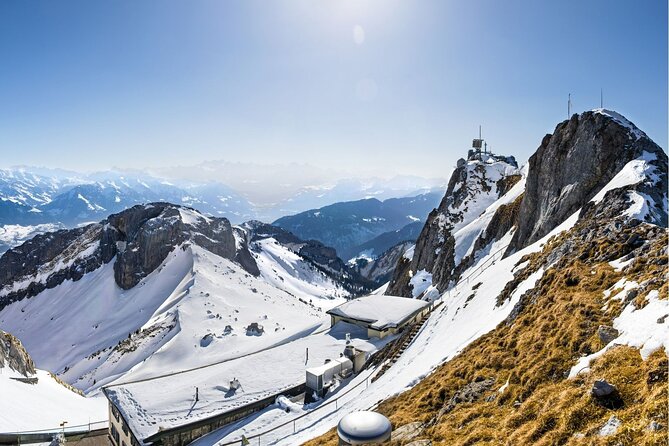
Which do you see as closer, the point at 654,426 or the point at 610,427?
the point at 654,426

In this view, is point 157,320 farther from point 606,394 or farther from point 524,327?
point 606,394

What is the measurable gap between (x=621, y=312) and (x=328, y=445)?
1229cm

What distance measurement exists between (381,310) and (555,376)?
3036cm

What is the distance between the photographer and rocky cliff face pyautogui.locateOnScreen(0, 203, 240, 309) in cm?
12850

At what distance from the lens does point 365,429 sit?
13609 mm

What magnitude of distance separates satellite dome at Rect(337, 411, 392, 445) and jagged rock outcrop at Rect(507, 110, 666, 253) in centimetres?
2938

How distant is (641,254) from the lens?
1630 centimetres

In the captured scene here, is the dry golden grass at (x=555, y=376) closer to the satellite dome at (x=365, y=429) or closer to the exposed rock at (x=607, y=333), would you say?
the exposed rock at (x=607, y=333)

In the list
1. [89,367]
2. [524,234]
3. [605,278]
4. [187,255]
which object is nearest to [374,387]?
[605,278]

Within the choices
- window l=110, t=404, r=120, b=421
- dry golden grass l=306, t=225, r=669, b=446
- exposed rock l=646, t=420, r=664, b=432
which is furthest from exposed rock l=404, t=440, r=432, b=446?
window l=110, t=404, r=120, b=421

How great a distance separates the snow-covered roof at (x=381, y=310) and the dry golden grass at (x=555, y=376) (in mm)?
19648

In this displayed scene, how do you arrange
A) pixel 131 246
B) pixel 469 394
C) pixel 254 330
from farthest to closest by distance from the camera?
1. pixel 131 246
2. pixel 254 330
3. pixel 469 394

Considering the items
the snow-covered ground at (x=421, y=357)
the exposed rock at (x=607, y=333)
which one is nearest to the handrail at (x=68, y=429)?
the snow-covered ground at (x=421, y=357)

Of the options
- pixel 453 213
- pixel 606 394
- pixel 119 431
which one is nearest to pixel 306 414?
pixel 119 431
